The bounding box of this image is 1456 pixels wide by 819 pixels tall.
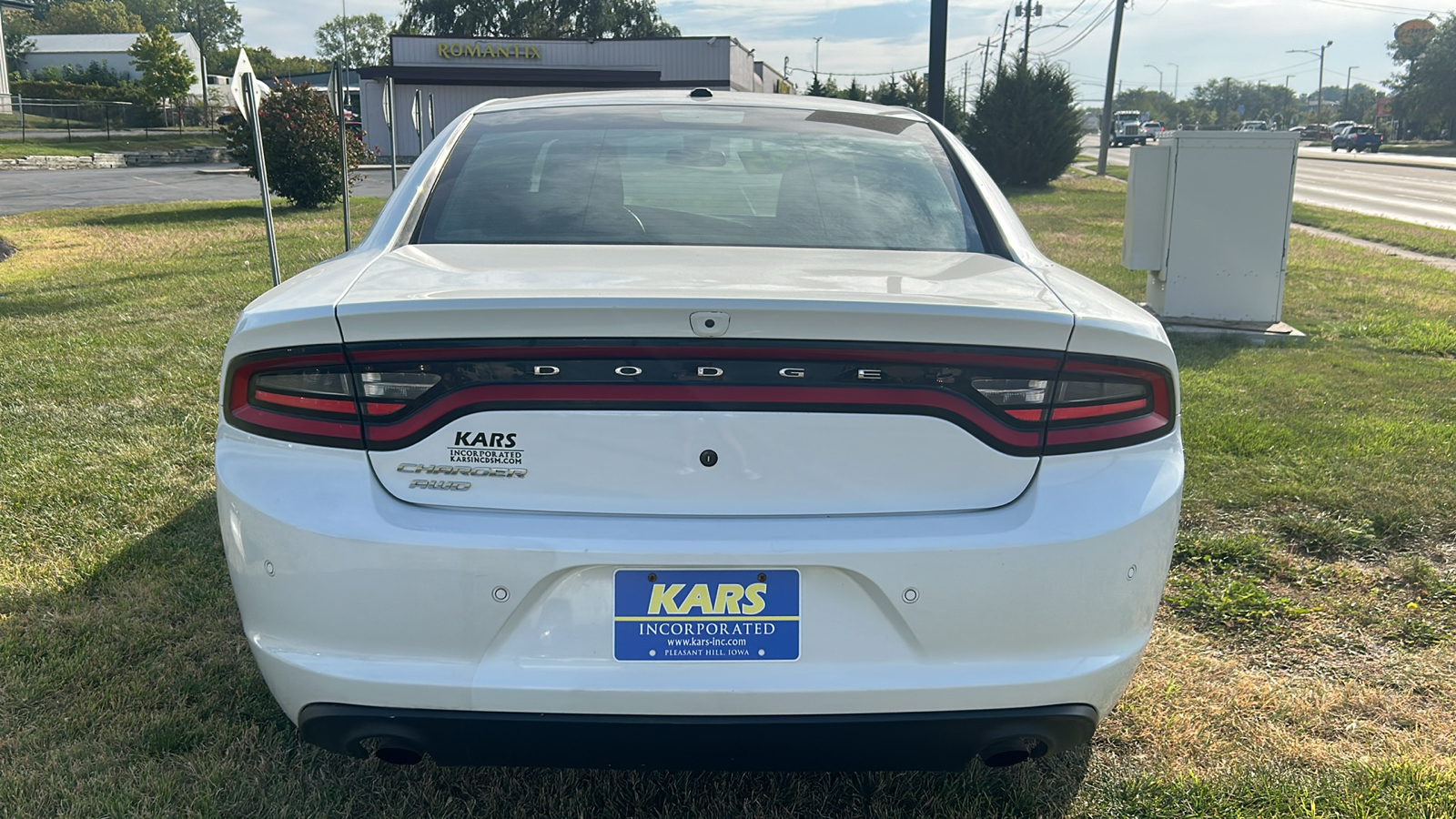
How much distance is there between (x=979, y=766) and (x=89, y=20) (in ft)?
419

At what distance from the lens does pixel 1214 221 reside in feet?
26.3

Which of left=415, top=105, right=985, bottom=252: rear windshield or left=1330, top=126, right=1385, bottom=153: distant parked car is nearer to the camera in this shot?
left=415, top=105, right=985, bottom=252: rear windshield

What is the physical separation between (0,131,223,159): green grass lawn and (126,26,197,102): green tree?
2968 mm

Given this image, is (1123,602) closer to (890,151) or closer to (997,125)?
(890,151)

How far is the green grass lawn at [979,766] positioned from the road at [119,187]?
53.6 feet

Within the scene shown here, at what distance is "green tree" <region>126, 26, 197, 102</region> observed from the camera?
174 ft

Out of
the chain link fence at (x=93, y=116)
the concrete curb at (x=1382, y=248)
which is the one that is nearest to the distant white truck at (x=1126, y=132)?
the concrete curb at (x=1382, y=248)

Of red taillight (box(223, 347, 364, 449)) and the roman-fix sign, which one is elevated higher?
the roman-fix sign

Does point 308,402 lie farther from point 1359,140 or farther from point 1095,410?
point 1359,140

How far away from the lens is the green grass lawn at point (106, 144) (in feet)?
118

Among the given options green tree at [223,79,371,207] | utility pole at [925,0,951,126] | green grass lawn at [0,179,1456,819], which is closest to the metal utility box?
green grass lawn at [0,179,1456,819]

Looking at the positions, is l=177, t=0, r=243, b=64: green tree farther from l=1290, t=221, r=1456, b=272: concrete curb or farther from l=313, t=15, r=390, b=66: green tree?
l=1290, t=221, r=1456, b=272: concrete curb

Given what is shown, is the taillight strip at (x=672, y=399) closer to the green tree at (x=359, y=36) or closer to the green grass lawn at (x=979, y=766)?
the green grass lawn at (x=979, y=766)

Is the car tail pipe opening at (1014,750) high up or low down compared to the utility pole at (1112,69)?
down
